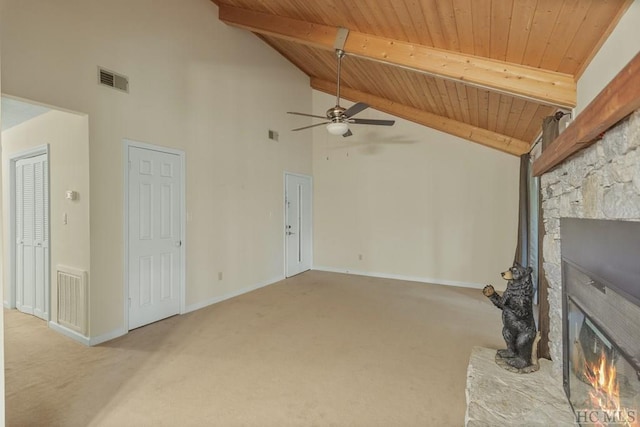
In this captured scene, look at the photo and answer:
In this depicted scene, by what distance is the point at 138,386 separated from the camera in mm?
2385

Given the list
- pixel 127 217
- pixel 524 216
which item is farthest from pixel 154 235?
pixel 524 216

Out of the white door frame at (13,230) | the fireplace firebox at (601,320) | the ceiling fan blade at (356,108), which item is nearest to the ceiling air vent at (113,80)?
the white door frame at (13,230)

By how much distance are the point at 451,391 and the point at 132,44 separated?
4.49 m

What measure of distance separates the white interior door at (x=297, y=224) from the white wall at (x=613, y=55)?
470cm

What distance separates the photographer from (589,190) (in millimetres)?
1656

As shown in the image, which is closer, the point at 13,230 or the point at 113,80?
the point at 113,80

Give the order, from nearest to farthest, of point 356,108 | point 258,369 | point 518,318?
point 518,318
point 258,369
point 356,108

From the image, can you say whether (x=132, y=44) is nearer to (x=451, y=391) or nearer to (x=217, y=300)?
(x=217, y=300)

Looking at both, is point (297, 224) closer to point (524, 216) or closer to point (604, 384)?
point (524, 216)

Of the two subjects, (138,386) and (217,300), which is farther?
(217,300)

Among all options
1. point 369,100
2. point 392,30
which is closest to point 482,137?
point 369,100

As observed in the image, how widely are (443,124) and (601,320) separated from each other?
167 inches

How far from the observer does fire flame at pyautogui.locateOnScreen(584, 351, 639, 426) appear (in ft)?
4.42

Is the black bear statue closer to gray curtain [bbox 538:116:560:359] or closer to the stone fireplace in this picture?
the stone fireplace
